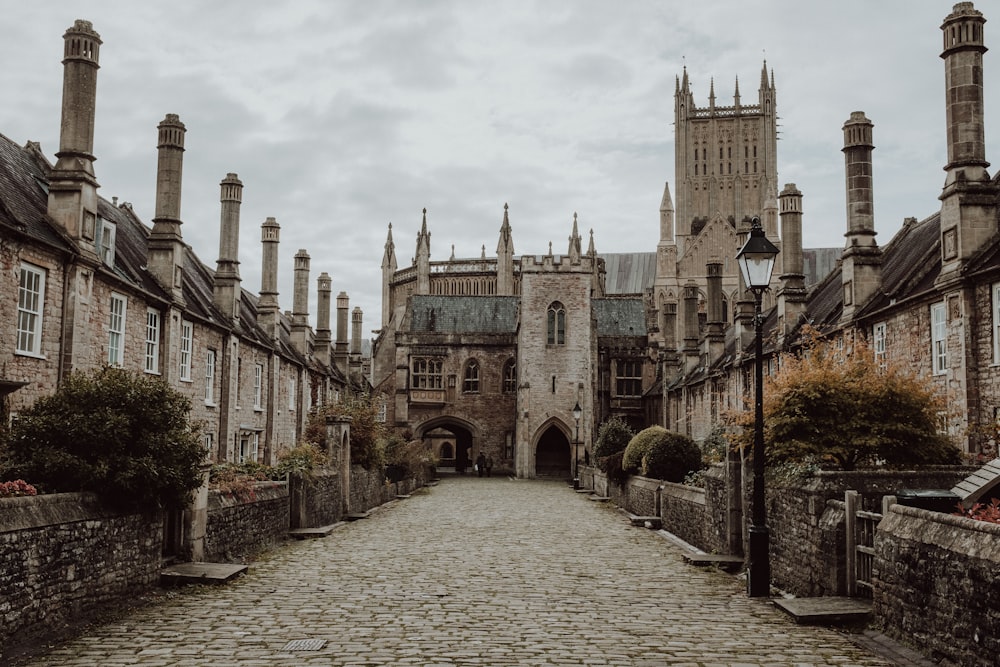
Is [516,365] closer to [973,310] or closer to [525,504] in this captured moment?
[525,504]

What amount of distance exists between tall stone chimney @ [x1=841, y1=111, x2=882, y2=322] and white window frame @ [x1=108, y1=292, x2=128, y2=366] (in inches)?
722

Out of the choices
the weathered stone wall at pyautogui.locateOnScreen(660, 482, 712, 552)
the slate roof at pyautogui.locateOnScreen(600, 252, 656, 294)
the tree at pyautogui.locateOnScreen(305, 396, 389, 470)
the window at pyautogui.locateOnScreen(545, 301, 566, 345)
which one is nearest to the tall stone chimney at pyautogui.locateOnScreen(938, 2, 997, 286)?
the weathered stone wall at pyautogui.locateOnScreen(660, 482, 712, 552)

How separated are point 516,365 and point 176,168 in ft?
105

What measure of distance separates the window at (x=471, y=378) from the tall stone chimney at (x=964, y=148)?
119 ft

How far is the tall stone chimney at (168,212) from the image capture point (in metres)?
23.0

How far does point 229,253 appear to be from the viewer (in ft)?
93.7

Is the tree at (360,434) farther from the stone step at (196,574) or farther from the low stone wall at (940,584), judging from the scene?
the low stone wall at (940,584)

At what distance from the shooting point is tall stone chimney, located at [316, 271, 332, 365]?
42.6 m

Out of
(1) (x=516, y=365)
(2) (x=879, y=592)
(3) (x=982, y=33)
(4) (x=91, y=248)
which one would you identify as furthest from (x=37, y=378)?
(1) (x=516, y=365)

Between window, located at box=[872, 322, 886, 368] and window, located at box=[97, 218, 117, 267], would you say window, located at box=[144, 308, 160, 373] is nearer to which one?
window, located at box=[97, 218, 117, 267]

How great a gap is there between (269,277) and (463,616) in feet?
84.2

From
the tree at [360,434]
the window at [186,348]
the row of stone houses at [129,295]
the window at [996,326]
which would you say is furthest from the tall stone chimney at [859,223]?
the window at [186,348]

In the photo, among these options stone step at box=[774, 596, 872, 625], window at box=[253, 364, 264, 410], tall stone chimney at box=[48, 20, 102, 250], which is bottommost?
stone step at box=[774, 596, 872, 625]

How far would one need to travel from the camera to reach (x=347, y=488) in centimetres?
2228
